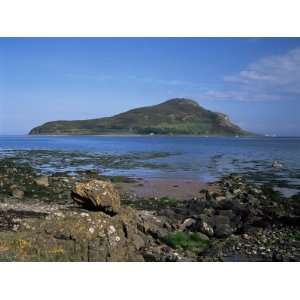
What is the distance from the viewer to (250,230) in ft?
23.0

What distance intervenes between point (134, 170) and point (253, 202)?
2035mm

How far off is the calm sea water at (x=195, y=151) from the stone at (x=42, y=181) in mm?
522

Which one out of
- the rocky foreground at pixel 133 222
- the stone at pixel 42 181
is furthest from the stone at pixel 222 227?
the stone at pixel 42 181

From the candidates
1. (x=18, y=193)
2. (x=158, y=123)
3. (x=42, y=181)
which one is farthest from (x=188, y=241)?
(x=18, y=193)

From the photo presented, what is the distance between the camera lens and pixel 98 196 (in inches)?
271

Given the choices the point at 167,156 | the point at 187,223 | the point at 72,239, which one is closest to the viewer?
the point at 72,239

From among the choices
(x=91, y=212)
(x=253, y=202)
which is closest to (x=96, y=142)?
(x=91, y=212)

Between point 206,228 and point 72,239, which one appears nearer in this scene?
point 72,239

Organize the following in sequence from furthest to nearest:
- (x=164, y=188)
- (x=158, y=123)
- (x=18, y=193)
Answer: (x=158, y=123)
(x=164, y=188)
(x=18, y=193)

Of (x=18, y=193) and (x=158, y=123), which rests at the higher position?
(x=158, y=123)

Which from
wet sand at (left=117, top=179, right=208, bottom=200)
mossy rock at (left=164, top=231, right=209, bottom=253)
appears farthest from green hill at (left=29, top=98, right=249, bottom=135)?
mossy rock at (left=164, top=231, right=209, bottom=253)

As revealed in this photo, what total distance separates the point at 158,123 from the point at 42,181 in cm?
220

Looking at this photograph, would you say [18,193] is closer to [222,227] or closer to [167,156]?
[167,156]
